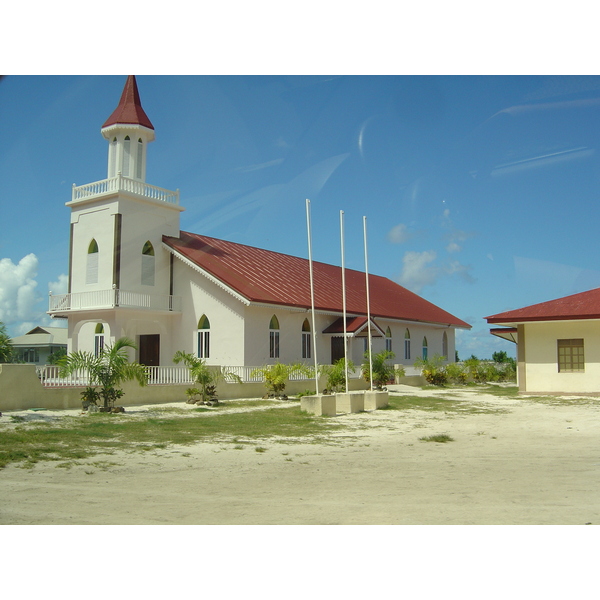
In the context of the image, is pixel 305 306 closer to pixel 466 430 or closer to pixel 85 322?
pixel 85 322

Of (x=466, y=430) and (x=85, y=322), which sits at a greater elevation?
(x=85, y=322)

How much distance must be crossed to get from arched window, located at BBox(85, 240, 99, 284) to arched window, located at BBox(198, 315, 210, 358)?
452 centimetres

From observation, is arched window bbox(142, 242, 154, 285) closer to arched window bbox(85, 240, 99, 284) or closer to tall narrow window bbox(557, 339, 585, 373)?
arched window bbox(85, 240, 99, 284)

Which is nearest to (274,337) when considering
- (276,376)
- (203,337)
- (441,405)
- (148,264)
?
(203,337)

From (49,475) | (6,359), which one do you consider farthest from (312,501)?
(6,359)

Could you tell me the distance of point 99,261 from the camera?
25.0m

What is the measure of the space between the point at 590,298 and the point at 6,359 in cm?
2002

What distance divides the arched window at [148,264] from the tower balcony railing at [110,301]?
2.26 ft

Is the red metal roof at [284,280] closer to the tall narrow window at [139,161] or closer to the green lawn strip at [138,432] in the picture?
the tall narrow window at [139,161]

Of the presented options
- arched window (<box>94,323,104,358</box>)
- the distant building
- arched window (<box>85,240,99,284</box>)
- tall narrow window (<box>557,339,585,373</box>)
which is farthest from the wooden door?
Result: the distant building

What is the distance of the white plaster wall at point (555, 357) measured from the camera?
22.8m

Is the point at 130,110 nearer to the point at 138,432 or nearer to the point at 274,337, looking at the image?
the point at 274,337

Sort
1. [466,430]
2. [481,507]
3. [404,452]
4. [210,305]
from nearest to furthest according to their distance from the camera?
[481,507] < [404,452] < [466,430] < [210,305]

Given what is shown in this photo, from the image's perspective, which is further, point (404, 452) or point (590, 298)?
point (590, 298)
